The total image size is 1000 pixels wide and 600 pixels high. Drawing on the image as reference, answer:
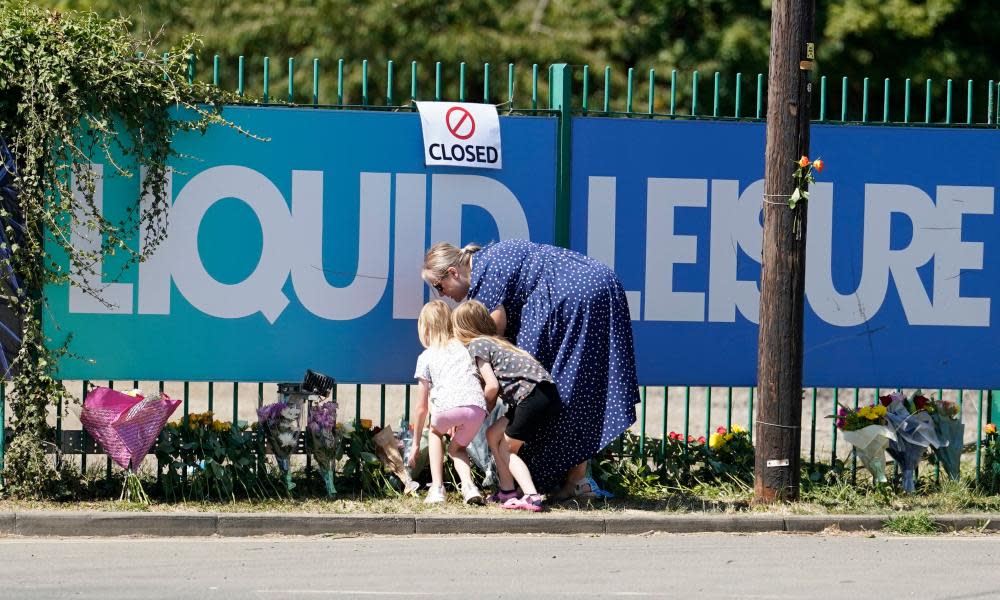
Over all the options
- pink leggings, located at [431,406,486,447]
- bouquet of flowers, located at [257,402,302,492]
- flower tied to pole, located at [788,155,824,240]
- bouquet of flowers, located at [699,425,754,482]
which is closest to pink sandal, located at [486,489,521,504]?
pink leggings, located at [431,406,486,447]

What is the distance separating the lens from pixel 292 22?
61.0ft

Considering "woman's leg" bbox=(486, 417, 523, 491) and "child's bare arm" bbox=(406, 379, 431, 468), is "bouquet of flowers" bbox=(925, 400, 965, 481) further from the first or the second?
"child's bare arm" bbox=(406, 379, 431, 468)

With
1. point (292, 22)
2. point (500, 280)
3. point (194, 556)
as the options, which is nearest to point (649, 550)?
point (500, 280)

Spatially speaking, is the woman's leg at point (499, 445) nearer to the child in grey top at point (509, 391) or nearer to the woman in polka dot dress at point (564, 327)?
the child in grey top at point (509, 391)

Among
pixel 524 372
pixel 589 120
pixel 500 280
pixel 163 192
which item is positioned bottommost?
pixel 524 372

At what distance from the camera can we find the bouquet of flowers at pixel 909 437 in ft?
28.8

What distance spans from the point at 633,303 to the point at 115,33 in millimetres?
3642

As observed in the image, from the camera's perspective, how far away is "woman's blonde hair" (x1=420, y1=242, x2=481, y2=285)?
8.18 m

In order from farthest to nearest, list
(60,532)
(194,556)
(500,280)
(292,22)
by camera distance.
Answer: (292,22) < (500,280) < (60,532) < (194,556)

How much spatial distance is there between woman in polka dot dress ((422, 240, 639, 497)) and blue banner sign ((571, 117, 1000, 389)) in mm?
703

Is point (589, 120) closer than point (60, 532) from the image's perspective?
No

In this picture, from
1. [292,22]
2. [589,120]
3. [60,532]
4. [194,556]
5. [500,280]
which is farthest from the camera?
[292,22]

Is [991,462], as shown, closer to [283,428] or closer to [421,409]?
[421,409]

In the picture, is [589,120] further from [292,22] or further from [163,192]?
[292,22]
